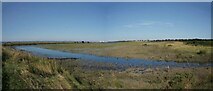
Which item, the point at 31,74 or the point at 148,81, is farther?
the point at 148,81

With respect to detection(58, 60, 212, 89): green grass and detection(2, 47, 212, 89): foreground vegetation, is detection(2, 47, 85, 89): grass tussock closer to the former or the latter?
detection(2, 47, 212, 89): foreground vegetation

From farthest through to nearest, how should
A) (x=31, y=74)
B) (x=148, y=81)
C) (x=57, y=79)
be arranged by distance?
(x=148, y=81) → (x=57, y=79) → (x=31, y=74)

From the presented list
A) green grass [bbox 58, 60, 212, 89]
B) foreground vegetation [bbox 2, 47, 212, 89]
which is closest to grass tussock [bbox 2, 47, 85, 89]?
foreground vegetation [bbox 2, 47, 212, 89]

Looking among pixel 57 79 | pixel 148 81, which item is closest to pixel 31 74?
pixel 57 79

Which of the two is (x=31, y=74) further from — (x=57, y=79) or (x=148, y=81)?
(x=148, y=81)

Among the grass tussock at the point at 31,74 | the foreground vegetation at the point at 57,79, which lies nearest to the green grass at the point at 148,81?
the foreground vegetation at the point at 57,79

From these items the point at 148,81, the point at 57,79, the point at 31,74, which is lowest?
the point at 148,81

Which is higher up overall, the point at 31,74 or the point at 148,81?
the point at 31,74

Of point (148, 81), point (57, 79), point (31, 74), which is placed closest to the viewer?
point (31, 74)

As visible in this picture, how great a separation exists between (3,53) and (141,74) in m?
7.10

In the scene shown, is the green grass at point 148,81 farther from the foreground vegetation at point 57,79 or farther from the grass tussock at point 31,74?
the grass tussock at point 31,74

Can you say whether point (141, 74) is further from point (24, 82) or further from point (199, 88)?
point (24, 82)

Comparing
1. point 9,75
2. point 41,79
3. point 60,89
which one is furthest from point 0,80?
point 60,89

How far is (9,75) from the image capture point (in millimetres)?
10891
